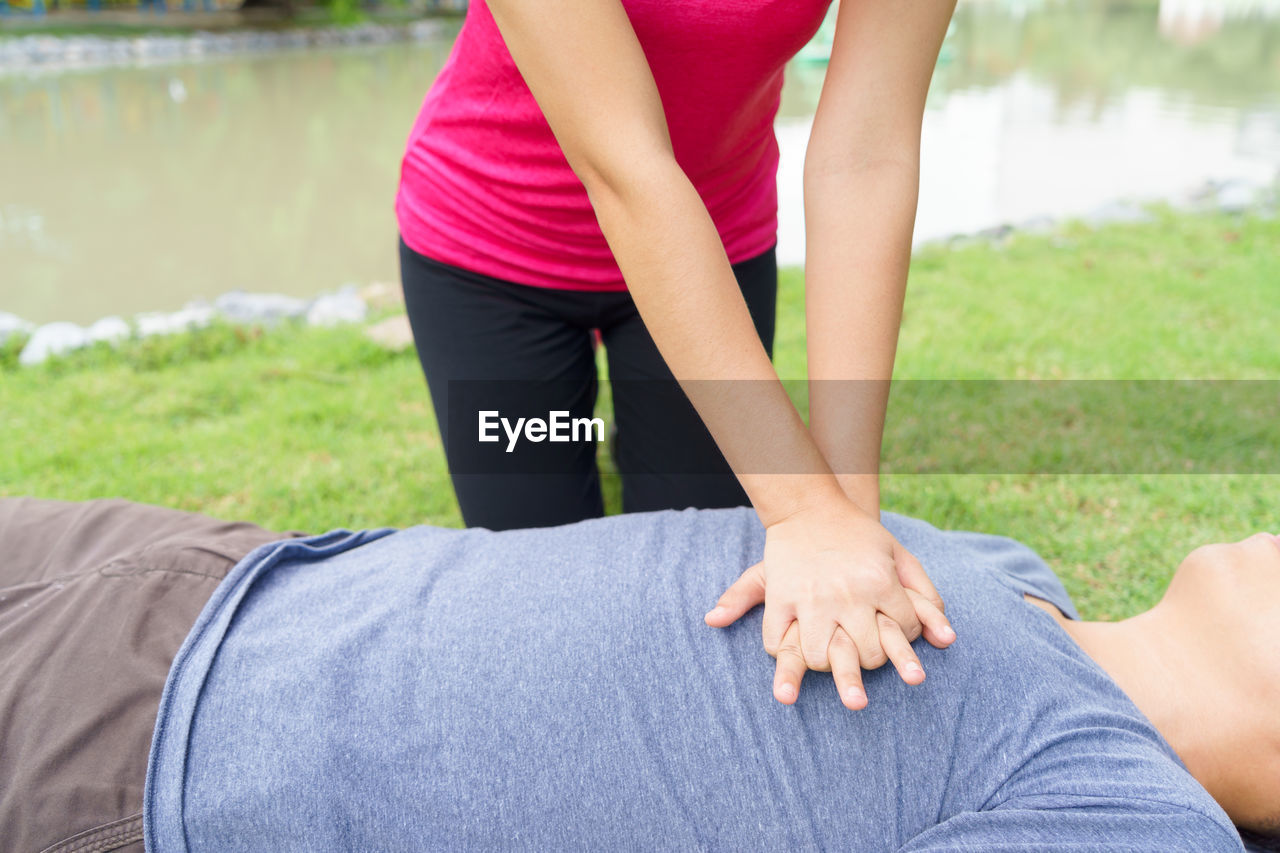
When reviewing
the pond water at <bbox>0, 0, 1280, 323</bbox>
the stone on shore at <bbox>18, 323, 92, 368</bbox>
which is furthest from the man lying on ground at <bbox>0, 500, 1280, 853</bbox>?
the pond water at <bbox>0, 0, 1280, 323</bbox>

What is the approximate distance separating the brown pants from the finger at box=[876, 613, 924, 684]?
752 mm

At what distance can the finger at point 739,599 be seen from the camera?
1.00 m

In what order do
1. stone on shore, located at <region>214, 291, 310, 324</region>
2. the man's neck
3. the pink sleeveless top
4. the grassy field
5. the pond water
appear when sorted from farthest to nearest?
the pond water
stone on shore, located at <region>214, 291, 310, 324</region>
the grassy field
the pink sleeveless top
the man's neck

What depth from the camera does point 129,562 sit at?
1.14 meters

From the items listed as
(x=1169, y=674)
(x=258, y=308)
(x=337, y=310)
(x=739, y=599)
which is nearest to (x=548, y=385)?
(x=739, y=599)

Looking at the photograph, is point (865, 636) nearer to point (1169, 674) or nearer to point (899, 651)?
point (899, 651)

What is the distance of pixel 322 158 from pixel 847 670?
7208mm

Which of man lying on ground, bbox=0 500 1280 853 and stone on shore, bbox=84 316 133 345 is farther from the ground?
man lying on ground, bbox=0 500 1280 853

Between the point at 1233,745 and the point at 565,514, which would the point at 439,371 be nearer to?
the point at 565,514

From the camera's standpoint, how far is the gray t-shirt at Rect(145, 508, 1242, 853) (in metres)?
0.90

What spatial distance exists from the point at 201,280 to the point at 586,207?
12.4 feet
